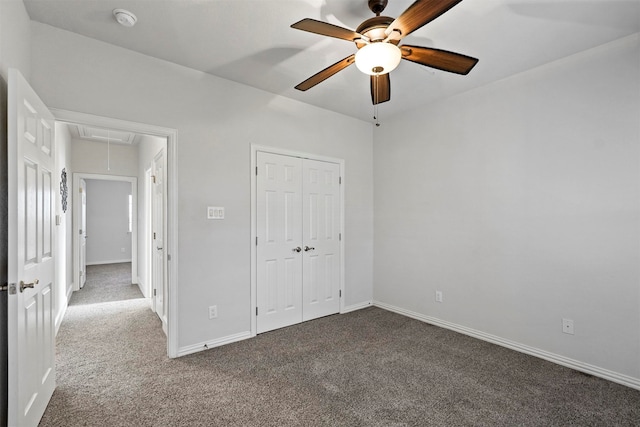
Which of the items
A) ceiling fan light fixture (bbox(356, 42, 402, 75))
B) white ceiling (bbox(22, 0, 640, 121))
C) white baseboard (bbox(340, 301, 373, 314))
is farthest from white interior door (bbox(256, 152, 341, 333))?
ceiling fan light fixture (bbox(356, 42, 402, 75))

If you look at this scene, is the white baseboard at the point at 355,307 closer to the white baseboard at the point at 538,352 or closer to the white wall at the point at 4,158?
the white baseboard at the point at 538,352

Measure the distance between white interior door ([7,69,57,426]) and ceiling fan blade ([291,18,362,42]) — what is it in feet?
4.90

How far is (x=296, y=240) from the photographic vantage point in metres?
3.78

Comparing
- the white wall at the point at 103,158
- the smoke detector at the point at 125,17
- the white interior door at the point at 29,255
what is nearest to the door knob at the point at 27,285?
the white interior door at the point at 29,255

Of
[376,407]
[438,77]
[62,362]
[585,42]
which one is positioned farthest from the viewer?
[438,77]

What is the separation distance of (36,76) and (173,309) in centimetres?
207

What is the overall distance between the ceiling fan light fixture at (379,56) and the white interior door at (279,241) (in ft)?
6.08

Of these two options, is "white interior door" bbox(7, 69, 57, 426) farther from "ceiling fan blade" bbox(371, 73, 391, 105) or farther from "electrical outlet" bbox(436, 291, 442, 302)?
"electrical outlet" bbox(436, 291, 442, 302)

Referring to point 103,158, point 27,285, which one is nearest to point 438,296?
point 27,285

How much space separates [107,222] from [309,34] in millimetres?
8392

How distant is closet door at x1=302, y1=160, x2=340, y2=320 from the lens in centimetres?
388

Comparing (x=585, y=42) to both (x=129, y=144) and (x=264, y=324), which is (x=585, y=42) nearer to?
(x=264, y=324)

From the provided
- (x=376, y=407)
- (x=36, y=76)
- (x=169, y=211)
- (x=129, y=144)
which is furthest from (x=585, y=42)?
(x=129, y=144)

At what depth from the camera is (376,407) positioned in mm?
2131
